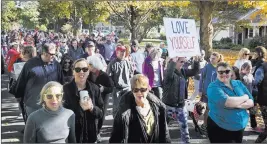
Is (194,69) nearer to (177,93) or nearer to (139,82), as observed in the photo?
(177,93)

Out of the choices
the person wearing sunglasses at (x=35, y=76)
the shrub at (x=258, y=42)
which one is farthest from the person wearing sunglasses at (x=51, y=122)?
the shrub at (x=258, y=42)

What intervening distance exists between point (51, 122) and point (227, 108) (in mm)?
1898

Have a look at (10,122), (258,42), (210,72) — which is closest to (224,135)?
(210,72)

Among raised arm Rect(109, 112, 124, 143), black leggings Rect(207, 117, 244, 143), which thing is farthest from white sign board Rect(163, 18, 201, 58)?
raised arm Rect(109, 112, 124, 143)

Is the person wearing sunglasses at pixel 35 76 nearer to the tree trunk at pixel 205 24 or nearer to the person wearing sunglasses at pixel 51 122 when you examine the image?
the person wearing sunglasses at pixel 51 122

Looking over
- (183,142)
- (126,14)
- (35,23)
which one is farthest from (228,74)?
(35,23)

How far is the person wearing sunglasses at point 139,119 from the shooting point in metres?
3.87

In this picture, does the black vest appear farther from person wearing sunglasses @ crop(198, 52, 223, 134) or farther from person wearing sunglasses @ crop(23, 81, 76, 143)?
person wearing sunglasses @ crop(23, 81, 76, 143)

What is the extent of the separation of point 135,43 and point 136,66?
4.13ft

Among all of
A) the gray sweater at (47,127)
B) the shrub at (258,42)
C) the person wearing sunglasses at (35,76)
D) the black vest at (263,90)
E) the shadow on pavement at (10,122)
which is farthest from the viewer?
the shrub at (258,42)

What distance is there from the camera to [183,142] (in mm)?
6535

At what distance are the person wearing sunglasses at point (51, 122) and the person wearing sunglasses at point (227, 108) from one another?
1601 millimetres

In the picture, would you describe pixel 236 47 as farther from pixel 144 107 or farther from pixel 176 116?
pixel 144 107

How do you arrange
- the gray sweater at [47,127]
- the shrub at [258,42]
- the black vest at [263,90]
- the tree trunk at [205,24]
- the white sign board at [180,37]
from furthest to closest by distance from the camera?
the shrub at [258,42], the tree trunk at [205,24], the black vest at [263,90], the white sign board at [180,37], the gray sweater at [47,127]
